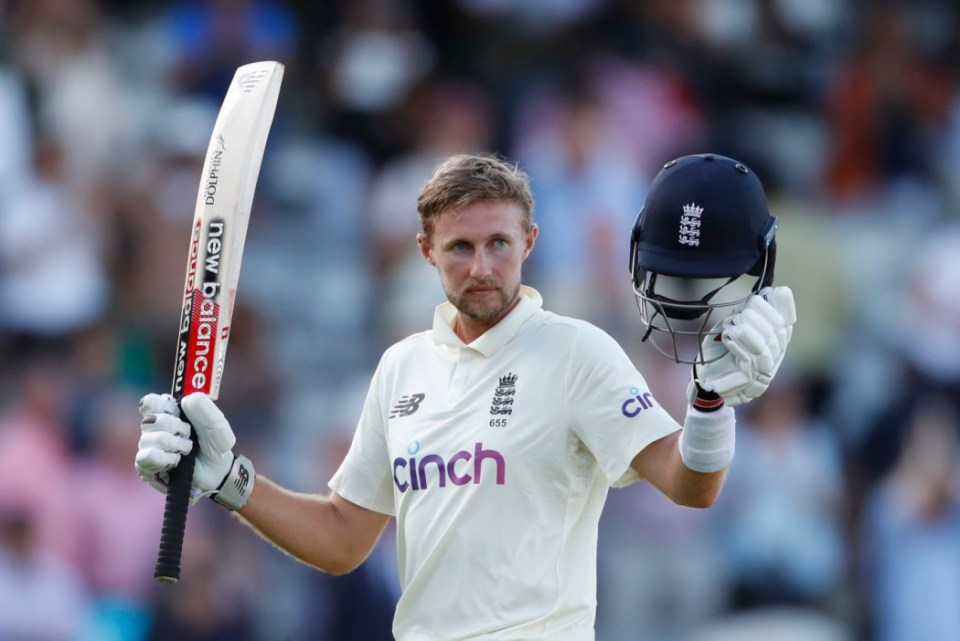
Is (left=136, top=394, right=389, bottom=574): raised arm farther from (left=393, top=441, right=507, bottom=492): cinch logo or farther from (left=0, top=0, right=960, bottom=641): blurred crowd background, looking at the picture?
(left=0, top=0, right=960, bottom=641): blurred crowd background

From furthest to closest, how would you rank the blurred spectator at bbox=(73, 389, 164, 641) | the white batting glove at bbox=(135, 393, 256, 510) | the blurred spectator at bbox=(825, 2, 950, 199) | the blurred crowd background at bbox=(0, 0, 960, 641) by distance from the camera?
the blurred spectator at bbox=(825, 2, 950, 199), the blurred crowd background at bbox=(0, 0, 960, 641), the blurred spectator at bbox=(73, 389, 164, 641), the white batting glove at bbox=(135, 393, 256, 510)

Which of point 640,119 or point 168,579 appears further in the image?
point 640,119

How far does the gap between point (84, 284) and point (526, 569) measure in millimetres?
5630

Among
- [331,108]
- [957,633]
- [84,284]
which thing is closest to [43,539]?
[84,284]

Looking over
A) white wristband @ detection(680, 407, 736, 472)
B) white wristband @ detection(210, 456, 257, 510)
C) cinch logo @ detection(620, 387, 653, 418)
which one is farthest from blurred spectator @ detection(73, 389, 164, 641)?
white wristband @ detection(680, 407, 736, 472)

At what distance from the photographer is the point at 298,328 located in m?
9.88

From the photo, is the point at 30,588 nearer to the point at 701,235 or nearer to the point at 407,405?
the point at 407,405

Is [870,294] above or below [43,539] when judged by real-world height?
above

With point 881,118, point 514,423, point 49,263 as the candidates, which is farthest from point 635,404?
point 881,118

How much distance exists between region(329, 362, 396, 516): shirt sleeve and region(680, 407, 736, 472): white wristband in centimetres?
110

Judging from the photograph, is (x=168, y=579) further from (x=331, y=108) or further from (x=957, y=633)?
(x=331, y=108)

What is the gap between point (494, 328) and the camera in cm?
478

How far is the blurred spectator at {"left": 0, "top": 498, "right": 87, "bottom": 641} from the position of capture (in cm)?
841

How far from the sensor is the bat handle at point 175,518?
4578mm
